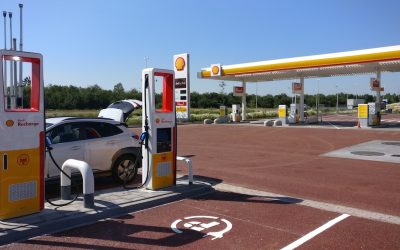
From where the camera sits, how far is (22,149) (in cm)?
596

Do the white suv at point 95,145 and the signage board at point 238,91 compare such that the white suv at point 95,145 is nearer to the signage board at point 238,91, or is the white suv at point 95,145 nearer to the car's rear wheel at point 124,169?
the car's rear wheel at point 124,169

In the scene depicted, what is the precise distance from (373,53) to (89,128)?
69.0 feet

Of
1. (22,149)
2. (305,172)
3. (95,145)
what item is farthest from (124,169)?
(305,172)

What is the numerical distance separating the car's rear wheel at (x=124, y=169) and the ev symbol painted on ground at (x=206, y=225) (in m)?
2.93

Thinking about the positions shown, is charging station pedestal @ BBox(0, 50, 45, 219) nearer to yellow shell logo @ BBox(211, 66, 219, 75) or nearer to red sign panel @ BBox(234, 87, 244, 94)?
yellow shell logo @ BBox(211, 66, 219, 75)

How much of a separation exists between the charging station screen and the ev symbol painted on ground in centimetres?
198

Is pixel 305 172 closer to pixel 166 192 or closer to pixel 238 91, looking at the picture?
pixel 166 192

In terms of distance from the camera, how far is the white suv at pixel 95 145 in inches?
315

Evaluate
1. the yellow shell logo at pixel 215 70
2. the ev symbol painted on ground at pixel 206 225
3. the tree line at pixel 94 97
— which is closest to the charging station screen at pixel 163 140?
the ev symbol painted on ground at pixel 206 225

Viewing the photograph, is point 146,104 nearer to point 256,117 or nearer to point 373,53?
point 373,53

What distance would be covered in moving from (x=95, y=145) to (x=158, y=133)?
1.56m

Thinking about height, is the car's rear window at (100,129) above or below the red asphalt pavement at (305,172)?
above

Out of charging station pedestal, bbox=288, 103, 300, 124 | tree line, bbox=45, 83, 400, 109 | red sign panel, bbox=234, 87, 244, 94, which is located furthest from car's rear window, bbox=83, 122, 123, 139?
tree line, bbox=45, 83, 400, 109

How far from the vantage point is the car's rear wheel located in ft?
29.3
